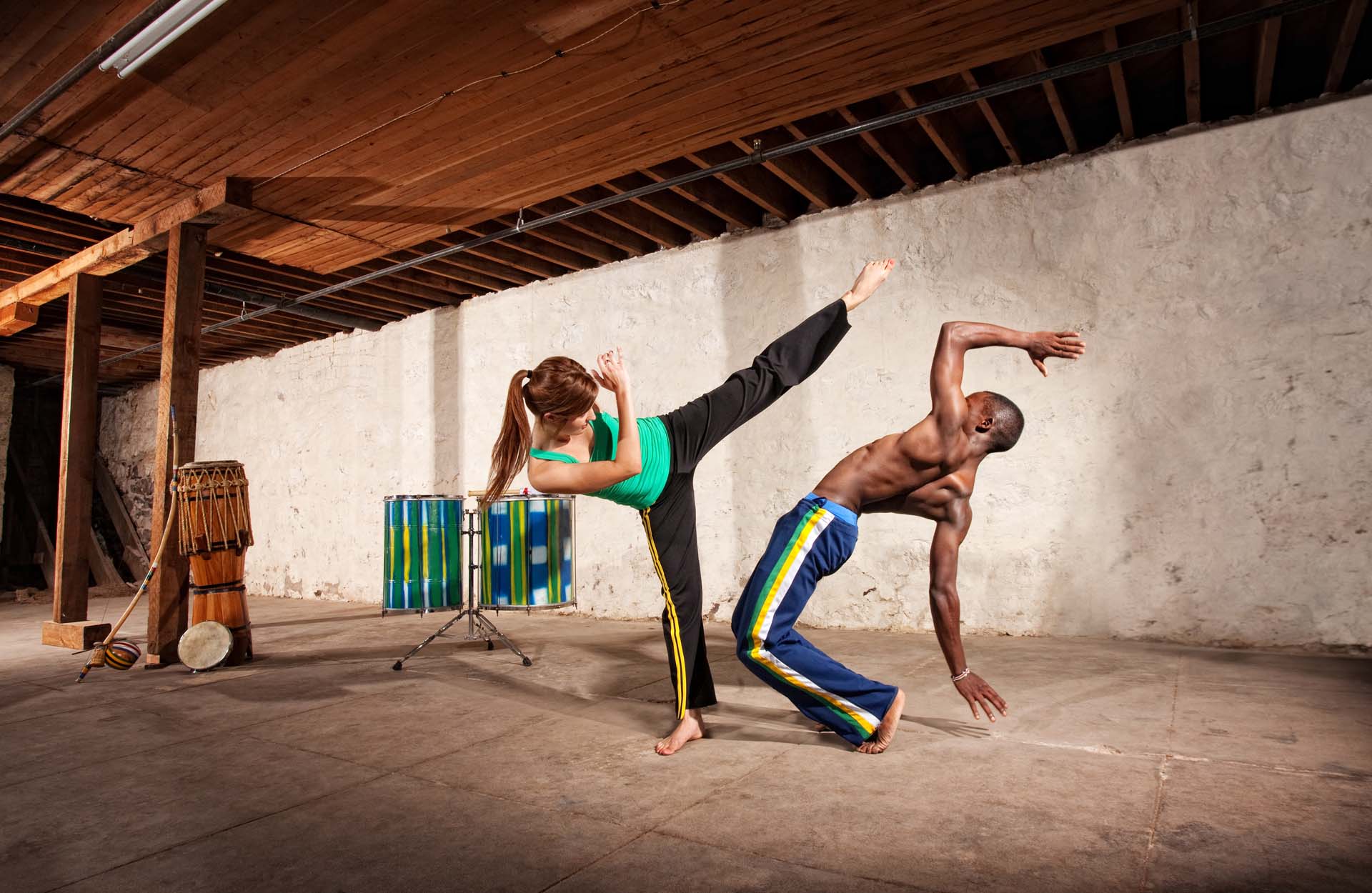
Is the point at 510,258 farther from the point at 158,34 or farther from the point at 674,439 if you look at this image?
the point at 674,439

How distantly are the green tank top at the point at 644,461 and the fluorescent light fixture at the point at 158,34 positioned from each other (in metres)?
2.39

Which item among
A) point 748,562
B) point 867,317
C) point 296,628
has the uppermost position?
point 867,317

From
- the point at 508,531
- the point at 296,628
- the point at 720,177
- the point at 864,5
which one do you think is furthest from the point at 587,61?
the point at 296,628

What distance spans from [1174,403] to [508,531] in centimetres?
411

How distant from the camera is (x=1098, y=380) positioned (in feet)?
16.1

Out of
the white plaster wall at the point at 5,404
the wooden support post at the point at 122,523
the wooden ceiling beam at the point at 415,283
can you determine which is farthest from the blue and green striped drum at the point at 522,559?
the white plaster wall at the point at 5,404

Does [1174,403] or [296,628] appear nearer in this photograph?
[1174,403]

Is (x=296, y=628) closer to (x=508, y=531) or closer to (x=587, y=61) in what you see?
(x=508, y=531)

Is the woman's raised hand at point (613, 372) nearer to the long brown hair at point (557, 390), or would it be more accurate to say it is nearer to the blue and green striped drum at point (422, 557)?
the long brown hair at point (557, 390)

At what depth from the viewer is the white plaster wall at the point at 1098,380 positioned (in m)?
4.33

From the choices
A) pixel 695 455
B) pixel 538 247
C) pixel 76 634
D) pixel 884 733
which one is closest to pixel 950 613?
pixel 884 733

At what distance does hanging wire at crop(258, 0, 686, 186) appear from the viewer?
348 centimetres

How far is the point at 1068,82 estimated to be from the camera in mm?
4770

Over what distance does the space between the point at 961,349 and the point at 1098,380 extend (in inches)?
105
